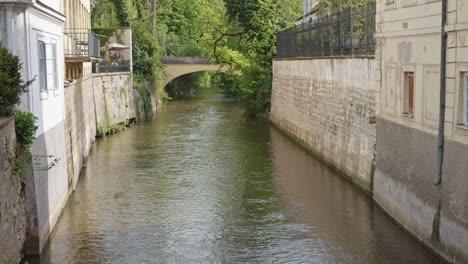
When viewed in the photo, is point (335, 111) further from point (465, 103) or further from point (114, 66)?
point (114, 66)

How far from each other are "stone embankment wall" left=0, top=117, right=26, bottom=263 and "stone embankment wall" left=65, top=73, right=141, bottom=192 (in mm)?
6111

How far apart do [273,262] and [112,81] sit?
25.1 metres

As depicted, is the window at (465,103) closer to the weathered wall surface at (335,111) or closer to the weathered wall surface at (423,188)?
the weathered wall surface at (423,188)

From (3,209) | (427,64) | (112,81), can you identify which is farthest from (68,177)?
(112,81)

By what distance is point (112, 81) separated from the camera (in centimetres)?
3612

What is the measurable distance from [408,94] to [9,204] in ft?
28.5

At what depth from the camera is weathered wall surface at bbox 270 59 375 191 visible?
60.2 ft

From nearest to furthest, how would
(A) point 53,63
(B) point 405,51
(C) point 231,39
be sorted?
(B) point 405,51 < (A) point 53,63 < (C) point 231,39

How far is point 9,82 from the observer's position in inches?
448

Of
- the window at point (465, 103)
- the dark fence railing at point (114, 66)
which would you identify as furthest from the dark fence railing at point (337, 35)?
the dark fence railing at point (114, 66)

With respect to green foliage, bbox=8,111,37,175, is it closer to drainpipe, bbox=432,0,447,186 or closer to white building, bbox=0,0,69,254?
white building, bbox=0,0,69,254

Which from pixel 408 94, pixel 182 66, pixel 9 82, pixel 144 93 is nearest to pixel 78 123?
pixel 9 82

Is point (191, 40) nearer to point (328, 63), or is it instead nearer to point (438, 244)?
point (328, 63)

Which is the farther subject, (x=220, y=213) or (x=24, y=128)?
(x=220, y=213)
